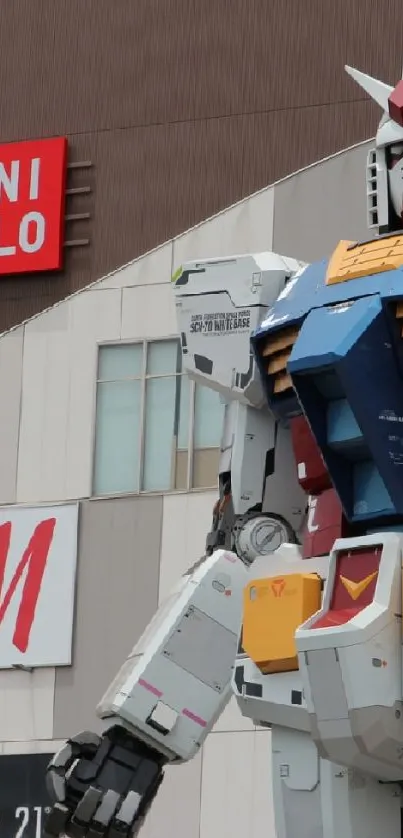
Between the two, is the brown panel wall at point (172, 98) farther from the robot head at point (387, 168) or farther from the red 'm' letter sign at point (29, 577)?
the robot head at point (387, 168)

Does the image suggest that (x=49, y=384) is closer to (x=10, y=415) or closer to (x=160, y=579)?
(x=10, y=415)

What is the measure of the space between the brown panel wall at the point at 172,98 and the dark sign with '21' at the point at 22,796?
3589 mm

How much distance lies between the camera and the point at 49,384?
16328mm

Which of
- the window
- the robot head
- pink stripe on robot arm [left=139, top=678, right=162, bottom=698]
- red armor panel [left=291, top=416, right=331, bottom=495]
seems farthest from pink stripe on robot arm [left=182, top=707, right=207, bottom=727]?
the window

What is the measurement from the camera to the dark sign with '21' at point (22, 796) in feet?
51.8

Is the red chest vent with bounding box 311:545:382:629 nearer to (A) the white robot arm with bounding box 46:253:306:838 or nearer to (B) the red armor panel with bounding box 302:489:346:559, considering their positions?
(B) the red armor panel with bounding box 302:489:346:559

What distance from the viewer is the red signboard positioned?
1639 cm

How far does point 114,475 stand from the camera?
52.2ft

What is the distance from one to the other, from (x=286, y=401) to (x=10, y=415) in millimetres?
9749

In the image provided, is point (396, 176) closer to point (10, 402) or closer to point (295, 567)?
point (295, 567)

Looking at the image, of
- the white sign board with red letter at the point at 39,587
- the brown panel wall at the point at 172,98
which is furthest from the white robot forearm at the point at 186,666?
the white sign board with red letter at the point at 39,587

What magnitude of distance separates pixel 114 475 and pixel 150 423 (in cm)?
50

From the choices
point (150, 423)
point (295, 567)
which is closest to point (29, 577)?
point (150, 423)

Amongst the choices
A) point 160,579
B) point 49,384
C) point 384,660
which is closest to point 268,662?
point 384,660
